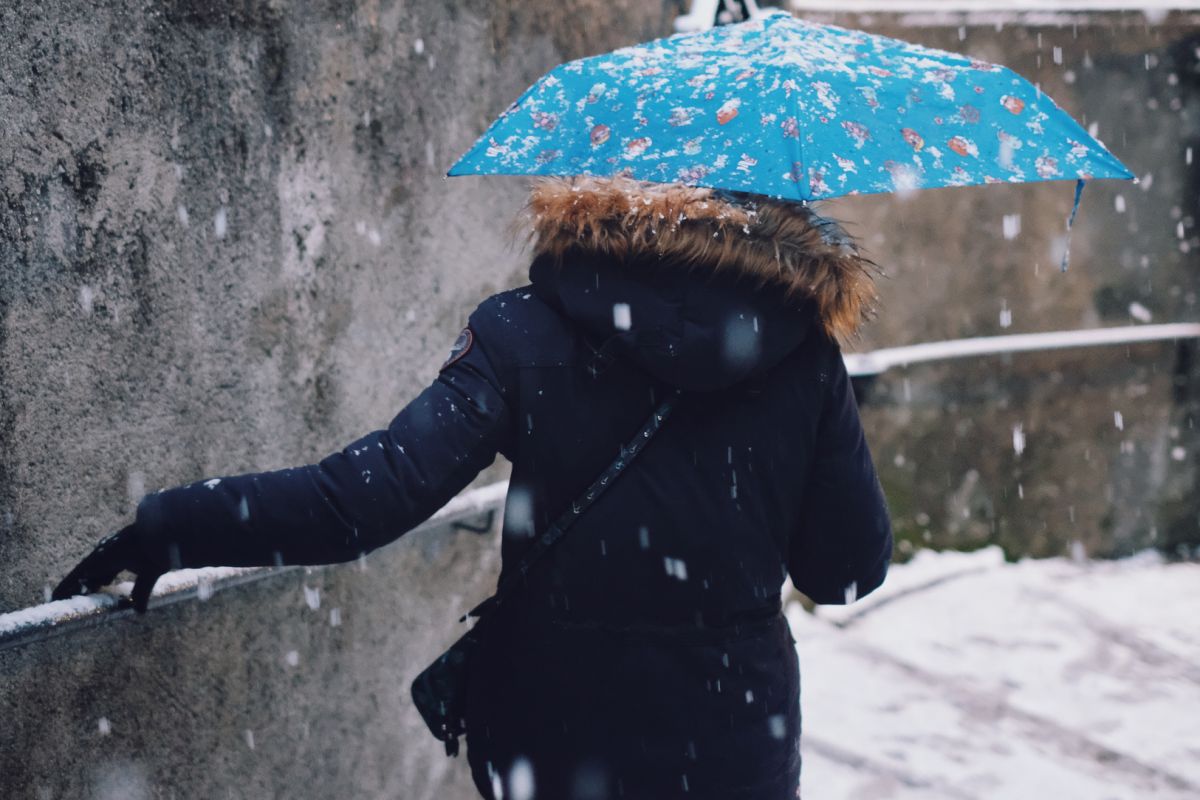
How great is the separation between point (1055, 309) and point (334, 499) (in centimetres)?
579

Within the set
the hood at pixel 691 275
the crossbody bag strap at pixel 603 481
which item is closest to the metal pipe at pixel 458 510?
the crossbody bag strap at pixel 603 481

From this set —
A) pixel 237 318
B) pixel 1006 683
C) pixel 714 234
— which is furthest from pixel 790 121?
pixel 1006 683

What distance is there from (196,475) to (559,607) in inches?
40.6

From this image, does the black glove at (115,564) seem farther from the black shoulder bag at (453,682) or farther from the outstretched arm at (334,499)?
the black shoulder bag at (453,682)

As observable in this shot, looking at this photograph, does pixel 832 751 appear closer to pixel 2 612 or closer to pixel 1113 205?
pixel 2 612

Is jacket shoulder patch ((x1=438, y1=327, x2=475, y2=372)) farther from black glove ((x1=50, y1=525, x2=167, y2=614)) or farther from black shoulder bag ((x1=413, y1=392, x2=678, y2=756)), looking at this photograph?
black glove ((x1=50, y1=525, x2=167, y2=614))

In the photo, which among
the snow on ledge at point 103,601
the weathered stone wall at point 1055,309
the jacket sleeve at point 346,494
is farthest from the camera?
the weathered stone wall at point 1055,309

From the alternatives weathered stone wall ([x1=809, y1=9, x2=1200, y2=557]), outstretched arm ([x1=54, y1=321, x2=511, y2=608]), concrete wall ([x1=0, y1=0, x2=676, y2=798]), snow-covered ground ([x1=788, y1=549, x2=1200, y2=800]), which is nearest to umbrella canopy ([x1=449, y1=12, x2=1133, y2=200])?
outstretched arm ([x1=54, y1=321, x2=511, y2=608])

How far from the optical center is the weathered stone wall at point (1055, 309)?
5.89 metres

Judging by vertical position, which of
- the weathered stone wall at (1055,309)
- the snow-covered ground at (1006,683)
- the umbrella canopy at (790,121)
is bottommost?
the snow-covered ground at (1006,683)

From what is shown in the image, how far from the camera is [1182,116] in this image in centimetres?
631

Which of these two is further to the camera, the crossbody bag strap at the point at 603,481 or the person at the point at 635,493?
the crossbody bag strap at the point at 603,481

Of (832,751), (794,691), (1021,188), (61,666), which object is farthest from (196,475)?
(1021,188)

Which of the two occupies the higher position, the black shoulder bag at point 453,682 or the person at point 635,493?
the person at point 635,493
